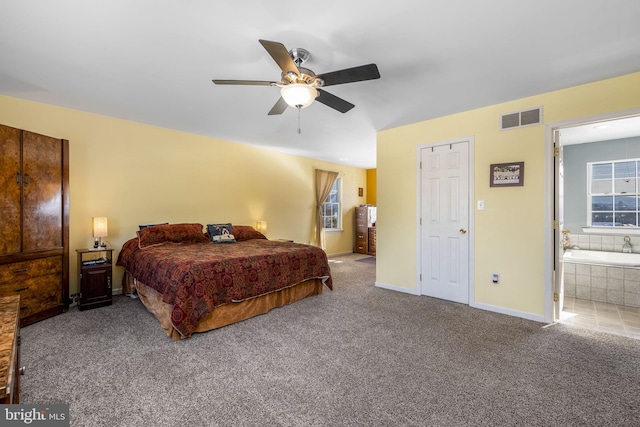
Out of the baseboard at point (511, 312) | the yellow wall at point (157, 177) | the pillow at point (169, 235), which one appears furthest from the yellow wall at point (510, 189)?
the pillow at point (169, 235)

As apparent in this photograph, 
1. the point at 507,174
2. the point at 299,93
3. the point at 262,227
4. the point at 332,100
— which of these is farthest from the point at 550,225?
the point at 262,227

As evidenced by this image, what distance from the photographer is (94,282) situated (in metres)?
3.48

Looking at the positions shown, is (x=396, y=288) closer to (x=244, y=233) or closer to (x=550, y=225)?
(x=550, y=225)

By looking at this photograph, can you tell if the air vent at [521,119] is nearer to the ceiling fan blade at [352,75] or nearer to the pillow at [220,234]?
the ceiling fan blade at [352,75]

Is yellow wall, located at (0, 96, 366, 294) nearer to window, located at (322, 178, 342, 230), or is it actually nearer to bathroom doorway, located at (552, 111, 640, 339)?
window, located at (322, 178, 342, 230)

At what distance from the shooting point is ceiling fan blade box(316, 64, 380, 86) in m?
1.98

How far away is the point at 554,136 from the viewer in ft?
10.3

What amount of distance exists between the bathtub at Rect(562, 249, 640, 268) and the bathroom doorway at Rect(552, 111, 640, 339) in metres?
0.03

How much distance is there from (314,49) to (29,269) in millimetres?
3617

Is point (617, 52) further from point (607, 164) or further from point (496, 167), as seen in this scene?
point (607, 164)

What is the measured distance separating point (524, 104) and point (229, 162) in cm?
455

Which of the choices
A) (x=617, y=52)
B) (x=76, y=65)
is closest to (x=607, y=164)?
(x=617, y=52)

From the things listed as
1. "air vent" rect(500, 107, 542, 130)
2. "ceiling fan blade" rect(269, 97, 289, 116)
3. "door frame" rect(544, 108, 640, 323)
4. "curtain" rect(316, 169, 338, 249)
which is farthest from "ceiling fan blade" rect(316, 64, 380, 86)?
"curtain" rect(316, 169, 338, 249)

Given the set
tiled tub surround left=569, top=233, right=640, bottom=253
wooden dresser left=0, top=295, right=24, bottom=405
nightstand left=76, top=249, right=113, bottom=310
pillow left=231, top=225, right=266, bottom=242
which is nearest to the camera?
wooden dresser left=0, top=295, right=24, bottom=405
